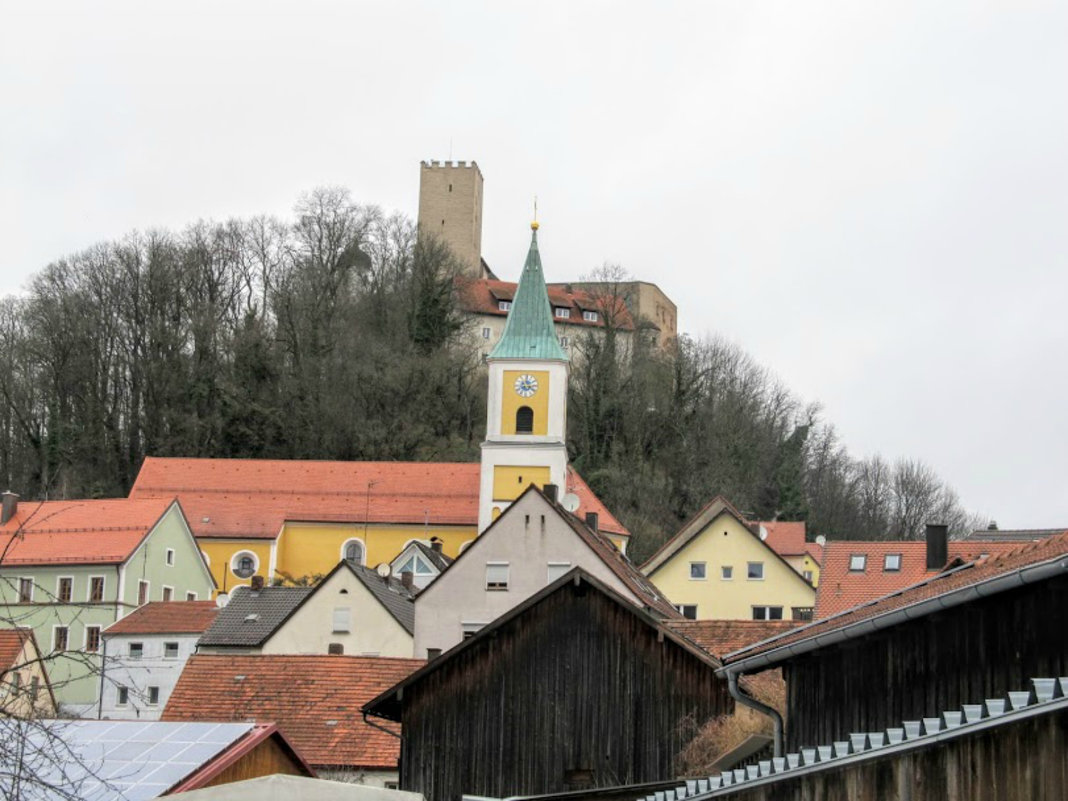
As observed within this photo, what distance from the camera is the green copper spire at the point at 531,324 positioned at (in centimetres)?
7569

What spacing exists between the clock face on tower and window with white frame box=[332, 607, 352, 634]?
977 inches

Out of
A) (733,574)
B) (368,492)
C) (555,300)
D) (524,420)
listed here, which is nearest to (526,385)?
(524,420)

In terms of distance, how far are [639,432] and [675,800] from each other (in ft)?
243

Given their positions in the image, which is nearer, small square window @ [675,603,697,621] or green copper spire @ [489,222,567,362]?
small square window @ [675,603,697,621]

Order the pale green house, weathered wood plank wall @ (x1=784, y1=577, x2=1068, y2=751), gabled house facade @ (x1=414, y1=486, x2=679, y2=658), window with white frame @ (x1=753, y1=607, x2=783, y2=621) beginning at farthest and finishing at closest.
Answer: the pale green house, window with white frame @ (x1=753, y1=607, x2=783, y2=621), gabled house facade @ (x1=414, y1=486, x2=679, y2=658), weathered wood plank wall @ (x1=784, y1=577, x2=1068, y2=751)

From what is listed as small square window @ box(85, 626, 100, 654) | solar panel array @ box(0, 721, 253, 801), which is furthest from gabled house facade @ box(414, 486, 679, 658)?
small square window @ box(85, 626, 100, 654)

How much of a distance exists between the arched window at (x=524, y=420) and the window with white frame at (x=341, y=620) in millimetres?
23794

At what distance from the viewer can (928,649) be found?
1516 centimetres

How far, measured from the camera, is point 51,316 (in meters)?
93.2

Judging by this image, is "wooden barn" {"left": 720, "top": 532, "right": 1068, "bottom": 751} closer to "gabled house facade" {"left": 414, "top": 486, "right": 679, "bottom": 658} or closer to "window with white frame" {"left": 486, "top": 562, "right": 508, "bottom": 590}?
"gabled house facade" {"left": 414, "top": 486, "right": 679, "bottom": 658}

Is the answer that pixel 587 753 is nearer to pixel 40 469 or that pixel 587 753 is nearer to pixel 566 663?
pixel 566 663

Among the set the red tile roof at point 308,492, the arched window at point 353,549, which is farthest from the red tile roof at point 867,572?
the arched window at point 353,549

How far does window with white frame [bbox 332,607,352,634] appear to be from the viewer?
168 feet

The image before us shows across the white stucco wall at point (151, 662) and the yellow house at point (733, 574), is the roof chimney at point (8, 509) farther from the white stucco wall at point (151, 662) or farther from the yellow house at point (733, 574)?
the yellow house at point (733, 574)
